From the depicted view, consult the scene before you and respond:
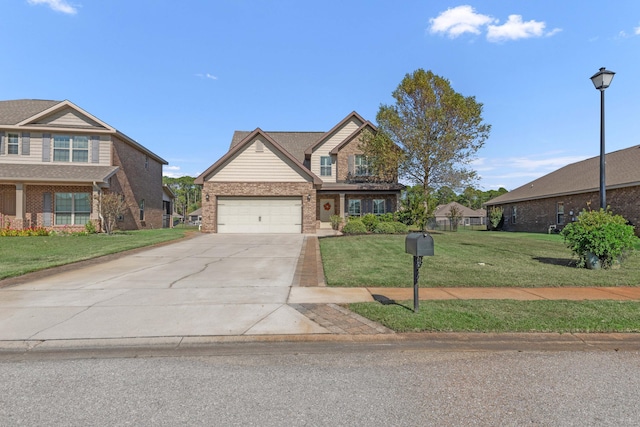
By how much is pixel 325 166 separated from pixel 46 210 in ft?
60.5

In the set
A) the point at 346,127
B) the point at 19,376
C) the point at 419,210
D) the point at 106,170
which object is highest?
the point at 346,127

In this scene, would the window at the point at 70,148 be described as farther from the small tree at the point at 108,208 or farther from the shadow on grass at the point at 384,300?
the shadow on grass at the point at 384,300

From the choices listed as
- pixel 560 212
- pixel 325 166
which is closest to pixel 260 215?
pixel 325 166

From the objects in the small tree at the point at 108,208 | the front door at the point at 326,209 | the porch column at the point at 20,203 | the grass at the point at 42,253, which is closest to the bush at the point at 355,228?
the front door at the point at 326,209

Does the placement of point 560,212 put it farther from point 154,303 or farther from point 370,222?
point 154,303

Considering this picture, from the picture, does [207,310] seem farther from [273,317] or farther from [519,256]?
[519,256]

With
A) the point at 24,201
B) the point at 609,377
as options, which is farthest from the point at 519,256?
the point at 24,201

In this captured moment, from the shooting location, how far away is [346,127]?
87.4ft

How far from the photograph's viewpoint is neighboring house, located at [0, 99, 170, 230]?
19.9 metres

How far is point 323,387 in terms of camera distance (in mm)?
3195

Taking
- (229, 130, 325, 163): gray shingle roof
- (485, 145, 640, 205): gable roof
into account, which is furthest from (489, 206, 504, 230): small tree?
(229, 130, 325, 163): gray shingle roof

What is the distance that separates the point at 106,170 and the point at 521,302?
2305 centimetres

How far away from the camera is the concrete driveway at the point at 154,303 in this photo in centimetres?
467

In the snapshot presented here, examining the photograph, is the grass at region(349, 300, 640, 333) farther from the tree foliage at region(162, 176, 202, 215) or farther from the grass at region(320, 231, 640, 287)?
the tree foliage at region(162, 176, 202, 215)
